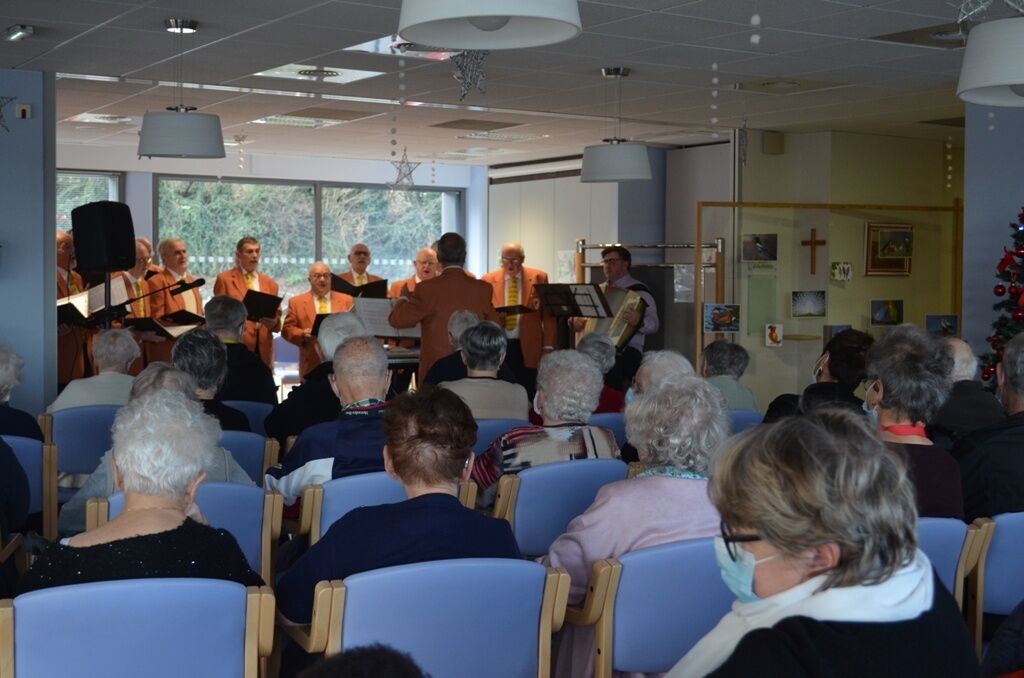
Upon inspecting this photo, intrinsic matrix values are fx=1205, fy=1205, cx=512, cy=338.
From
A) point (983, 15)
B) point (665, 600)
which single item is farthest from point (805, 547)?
point (983, 15)

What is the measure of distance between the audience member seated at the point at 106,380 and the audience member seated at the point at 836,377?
2.76 meters

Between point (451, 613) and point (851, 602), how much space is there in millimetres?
1081

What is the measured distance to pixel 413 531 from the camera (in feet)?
8.77

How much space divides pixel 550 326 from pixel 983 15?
5.29 m

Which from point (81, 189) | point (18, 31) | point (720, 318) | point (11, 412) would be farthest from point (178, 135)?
point (81, 189)

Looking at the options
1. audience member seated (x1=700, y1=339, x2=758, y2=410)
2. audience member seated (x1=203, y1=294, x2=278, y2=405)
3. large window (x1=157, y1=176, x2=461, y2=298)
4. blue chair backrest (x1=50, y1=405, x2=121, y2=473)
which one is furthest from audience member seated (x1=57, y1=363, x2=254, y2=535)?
large window (x1=157, y1=176, x2=461, y2=298)

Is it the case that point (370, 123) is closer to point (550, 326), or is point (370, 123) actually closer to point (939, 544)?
point (550, 326)

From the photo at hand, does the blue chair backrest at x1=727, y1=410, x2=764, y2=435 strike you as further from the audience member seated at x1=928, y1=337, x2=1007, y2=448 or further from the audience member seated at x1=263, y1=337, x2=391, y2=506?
the audience member seated at x1=263, y1=337, x2=391, y2=506

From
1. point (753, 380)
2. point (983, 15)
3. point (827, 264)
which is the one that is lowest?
point (753, 380)

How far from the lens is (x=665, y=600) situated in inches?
107

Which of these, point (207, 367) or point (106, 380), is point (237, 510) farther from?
point (106, 380)

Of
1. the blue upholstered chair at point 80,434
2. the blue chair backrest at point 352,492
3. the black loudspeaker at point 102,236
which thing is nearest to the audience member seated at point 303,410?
the blue upholstered chair at point 80,434

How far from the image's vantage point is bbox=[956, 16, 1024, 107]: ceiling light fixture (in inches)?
159

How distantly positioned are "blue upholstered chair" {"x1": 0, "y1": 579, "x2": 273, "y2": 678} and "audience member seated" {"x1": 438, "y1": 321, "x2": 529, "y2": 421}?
9.10 ft
